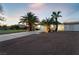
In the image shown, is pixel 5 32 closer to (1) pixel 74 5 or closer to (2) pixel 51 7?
(2) pixel 51 7

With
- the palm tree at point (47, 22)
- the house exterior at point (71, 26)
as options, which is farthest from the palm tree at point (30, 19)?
the house exterior at point (71, 26)

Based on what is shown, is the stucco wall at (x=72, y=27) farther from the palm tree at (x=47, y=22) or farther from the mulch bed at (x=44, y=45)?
the palm tree at (x=47, y=22)

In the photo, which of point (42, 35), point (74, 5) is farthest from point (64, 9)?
point (42, 35)

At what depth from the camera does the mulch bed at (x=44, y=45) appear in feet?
16.1

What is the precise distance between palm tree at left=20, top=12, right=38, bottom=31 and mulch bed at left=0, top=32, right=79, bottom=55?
0.23 meters

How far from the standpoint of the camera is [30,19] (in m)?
5.05

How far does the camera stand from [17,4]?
16.3 feet

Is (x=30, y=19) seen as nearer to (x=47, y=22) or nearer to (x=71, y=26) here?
(x=47, y=22)

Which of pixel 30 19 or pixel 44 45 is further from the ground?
pixel 30 19

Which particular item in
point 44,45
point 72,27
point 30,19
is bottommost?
point 44,45

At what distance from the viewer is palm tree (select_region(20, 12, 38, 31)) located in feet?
16.4

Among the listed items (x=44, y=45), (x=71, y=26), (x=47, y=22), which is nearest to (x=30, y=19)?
(x=47, y=22)

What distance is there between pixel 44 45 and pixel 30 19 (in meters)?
0.52
